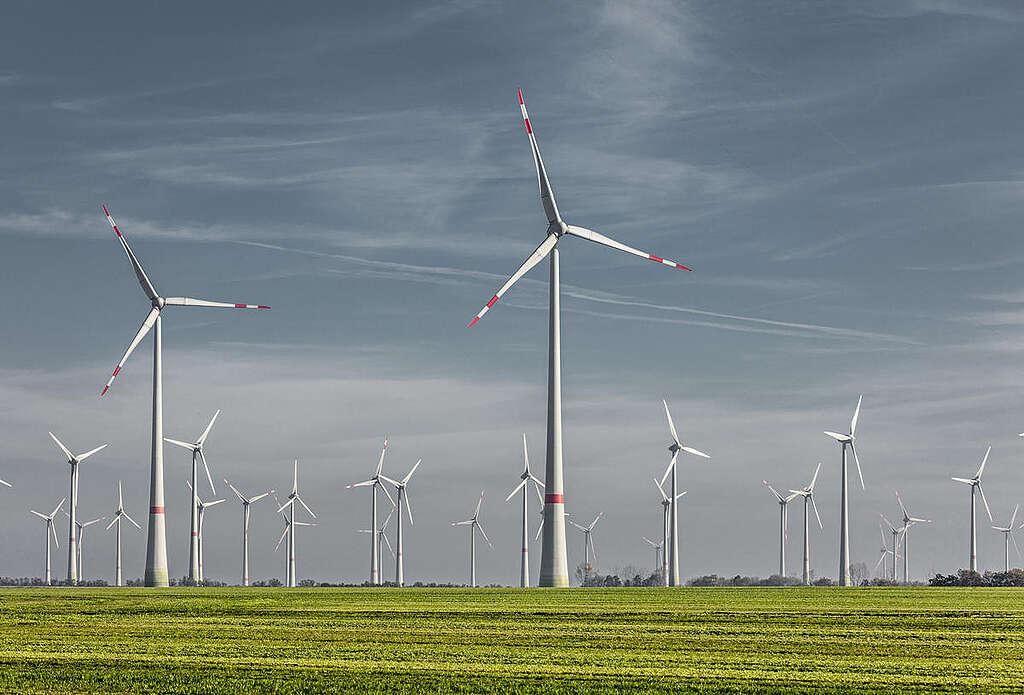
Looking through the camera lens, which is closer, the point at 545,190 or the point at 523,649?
the point at 523,649

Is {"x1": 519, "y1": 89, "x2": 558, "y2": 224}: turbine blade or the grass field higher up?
{"x1": 519, "y1": 89, "x2": 558, "y2": 224}: turbine blade

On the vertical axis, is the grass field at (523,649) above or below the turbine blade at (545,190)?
below

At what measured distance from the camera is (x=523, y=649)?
23812mm

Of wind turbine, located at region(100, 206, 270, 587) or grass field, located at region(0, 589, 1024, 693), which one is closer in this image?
grass field, located at region(0, 589, 1024, 693)

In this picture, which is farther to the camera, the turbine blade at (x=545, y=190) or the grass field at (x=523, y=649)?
the turbine blade at (x=545, y=190)

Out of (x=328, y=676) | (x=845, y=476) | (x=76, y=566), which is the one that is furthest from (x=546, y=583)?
(x=76, y=566)

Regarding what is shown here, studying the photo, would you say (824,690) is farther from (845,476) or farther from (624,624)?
(845,476)

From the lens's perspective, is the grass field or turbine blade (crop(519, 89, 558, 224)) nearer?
the grass field

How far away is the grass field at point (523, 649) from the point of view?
18.8m

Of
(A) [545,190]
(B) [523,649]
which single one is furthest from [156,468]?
(B) [523,649]

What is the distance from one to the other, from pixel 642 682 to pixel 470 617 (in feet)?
48.4

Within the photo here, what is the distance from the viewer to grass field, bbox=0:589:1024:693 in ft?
61.8

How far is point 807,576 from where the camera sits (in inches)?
6481

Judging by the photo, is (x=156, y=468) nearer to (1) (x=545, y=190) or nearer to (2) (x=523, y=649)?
(1) (x=545, y=190)
